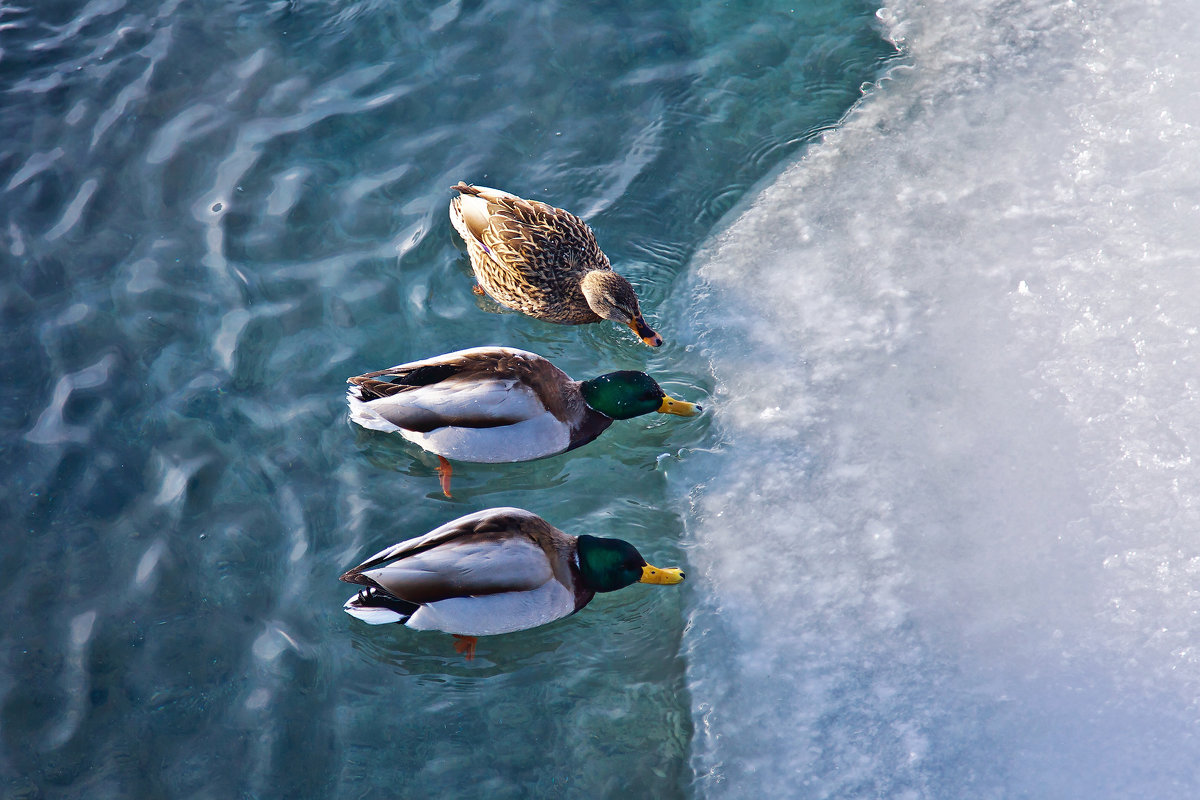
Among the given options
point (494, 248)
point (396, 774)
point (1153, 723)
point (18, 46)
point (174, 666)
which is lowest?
point (1153, 723)

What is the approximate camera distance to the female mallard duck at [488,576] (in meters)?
3.76

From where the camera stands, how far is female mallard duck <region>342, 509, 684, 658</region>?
3.76 meters

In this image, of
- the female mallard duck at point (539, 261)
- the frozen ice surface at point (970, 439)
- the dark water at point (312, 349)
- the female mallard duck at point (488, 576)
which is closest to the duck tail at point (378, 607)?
the female mallard duck at point (488, 576)

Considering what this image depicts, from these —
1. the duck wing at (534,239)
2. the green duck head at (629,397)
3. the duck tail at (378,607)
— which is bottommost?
the duck tail at (378,607)

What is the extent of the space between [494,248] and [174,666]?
2.53 metres

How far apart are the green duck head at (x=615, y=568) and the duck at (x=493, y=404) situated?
67cm

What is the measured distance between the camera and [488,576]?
3.76 m

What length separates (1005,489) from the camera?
3902 mm

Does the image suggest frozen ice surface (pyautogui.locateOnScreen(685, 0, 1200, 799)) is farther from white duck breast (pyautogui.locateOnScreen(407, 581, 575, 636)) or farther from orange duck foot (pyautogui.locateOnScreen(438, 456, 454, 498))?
orange duck foot (pyautogui.locateOnScreen(438, 456, 454, 498))

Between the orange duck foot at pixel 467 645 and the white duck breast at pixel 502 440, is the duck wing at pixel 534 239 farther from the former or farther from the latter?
the orange duck foot at pixel 467 645

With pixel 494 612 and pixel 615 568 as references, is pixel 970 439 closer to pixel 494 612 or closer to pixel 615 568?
pixel 615 568

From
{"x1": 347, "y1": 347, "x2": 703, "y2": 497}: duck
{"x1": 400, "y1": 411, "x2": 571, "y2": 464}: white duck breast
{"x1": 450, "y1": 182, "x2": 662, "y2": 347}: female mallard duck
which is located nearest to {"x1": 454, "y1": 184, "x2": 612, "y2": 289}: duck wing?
{"x1": 450, "y1": 182, "x2": 662, "y2": 347}: female mallard duck

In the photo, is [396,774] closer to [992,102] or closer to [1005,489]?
[1005,489]

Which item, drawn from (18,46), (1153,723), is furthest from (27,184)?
(1153,723)
